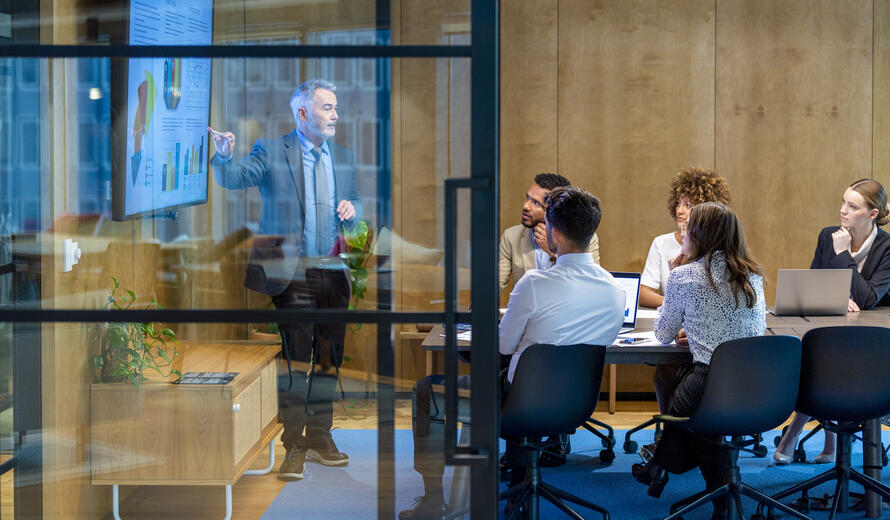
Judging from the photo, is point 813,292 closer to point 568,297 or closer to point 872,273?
point 872,273

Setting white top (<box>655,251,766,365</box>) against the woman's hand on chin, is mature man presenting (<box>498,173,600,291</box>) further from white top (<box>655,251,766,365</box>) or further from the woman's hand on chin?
white top (<box>655,251,766,365</box>)

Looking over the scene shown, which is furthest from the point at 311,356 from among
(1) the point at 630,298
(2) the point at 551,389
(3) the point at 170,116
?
(1) the point at 630,298

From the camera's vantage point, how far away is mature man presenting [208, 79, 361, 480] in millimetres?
2471

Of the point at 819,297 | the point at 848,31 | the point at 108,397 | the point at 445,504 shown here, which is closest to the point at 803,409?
the point at 819,297

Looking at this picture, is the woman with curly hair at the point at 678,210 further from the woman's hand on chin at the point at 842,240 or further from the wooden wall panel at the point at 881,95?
the wooden wall panel at the point at 881,95

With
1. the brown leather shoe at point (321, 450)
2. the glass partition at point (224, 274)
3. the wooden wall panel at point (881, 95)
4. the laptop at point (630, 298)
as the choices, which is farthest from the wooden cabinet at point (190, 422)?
the wooden wall panel at point (881, 95)

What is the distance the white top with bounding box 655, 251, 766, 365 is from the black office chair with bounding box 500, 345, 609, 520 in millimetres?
406

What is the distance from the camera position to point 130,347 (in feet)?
8.29

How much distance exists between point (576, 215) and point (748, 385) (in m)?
0.94

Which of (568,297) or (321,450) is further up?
(568,297)

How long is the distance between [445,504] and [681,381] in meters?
1.61

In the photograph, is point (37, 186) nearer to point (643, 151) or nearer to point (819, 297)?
point (819, 297)

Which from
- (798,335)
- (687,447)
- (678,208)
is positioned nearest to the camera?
(687,447)

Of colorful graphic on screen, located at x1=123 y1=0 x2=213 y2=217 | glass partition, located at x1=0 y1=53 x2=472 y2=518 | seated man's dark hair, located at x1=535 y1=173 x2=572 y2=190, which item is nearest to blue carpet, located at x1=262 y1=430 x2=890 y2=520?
glass partition, located at x1=0 y1=53 x2=472 y2=518
